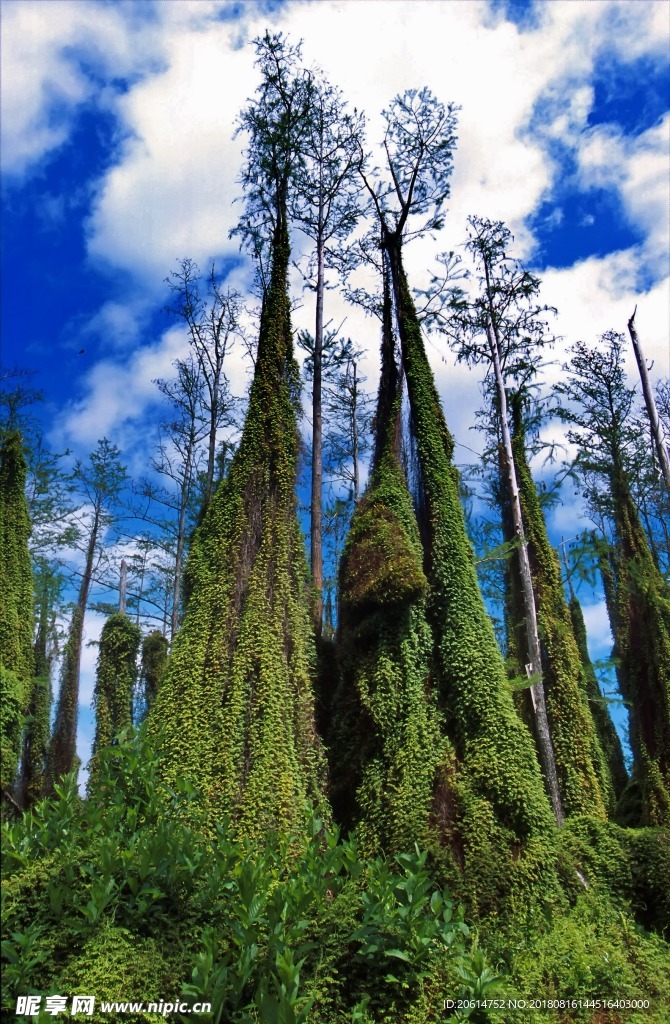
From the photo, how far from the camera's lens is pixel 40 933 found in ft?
16.4

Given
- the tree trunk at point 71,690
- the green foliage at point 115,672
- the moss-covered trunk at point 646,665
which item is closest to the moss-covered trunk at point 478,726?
the moss-covered trunk at point 646,665

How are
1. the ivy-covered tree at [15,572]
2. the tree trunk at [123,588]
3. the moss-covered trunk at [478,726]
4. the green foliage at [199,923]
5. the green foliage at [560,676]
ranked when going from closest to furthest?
the green foliage at [199,923], the moss-covered trunk at [478,726], the ivy-covered tree at [15,572], the green foliage at [560,676], the tree trunk at [123,588]

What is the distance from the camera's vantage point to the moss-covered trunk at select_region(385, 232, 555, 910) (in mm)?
8453

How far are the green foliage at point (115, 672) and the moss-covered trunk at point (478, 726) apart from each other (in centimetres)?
1301

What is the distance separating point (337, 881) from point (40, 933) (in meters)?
2.67

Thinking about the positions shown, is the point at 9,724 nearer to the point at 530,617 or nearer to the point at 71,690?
the point at 530,617

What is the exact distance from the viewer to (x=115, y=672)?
20.5 metres

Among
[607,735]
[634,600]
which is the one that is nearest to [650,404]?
[634,600]

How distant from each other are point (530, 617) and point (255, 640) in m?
6.26

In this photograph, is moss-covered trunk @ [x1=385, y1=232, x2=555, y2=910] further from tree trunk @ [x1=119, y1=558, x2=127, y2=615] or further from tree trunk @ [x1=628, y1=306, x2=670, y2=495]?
tree trunk @ [x1=119, y1=558, x2=127, y2=615]

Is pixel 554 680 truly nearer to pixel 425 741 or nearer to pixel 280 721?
pixel 425 741

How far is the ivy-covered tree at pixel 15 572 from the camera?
40.4ft

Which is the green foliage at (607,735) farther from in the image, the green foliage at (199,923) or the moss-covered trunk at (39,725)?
the moss-covered trunk at (39,725)

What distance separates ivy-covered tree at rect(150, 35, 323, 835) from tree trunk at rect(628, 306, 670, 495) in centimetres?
767
